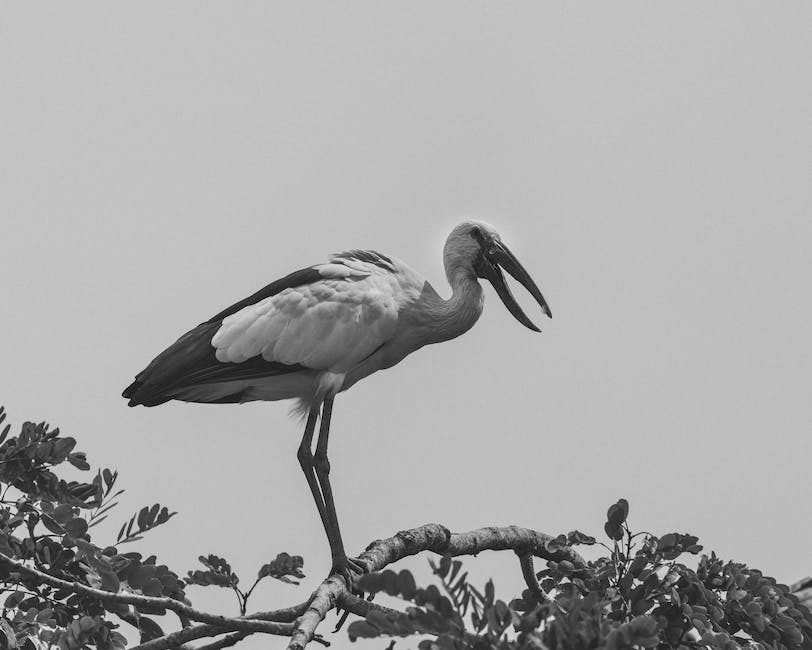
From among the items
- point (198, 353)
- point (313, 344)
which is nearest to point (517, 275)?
point (313, 344)

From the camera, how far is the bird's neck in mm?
7301

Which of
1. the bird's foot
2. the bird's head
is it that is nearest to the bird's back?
the bird's head

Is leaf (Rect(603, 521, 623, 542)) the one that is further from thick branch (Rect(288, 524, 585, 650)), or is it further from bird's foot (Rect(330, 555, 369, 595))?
bird's foot (Rect(330, 555, 369, 595))

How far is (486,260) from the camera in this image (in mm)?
7629

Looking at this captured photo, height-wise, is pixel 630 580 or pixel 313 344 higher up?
pixel 313 344

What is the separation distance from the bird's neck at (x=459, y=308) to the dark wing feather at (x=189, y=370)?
0.93 m

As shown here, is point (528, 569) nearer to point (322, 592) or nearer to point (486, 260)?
point (322, 592)

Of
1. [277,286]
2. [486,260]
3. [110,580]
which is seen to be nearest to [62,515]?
[110,580]

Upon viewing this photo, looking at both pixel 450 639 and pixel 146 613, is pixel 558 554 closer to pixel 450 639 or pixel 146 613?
pixel 146 613

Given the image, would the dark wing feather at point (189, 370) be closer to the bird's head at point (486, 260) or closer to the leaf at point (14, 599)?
the bird's head at point (486, 260)

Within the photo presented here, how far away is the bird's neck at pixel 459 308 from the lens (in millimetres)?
7301

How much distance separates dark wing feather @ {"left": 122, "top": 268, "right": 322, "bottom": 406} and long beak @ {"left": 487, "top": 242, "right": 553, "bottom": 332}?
146 cm

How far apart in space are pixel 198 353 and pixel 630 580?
10.5 ft

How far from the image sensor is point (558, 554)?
224 inches
